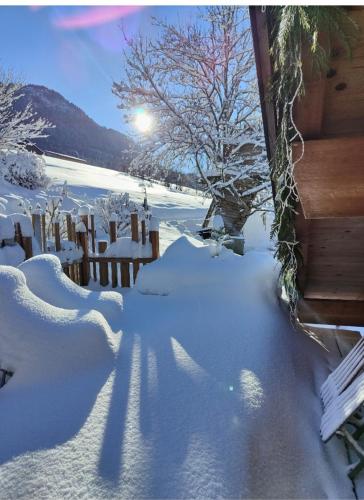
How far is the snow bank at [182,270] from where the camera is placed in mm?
3404

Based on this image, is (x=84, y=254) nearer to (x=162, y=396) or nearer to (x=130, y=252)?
(x=130, y=252)

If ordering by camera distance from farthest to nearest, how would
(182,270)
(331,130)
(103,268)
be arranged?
(103,268) < (182,270) < (331,130)

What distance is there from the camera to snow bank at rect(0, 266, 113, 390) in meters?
2.08

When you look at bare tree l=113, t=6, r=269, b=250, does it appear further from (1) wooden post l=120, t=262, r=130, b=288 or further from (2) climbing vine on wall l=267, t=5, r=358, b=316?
(2) climbing vine on wall l=267, t=5, r=358, b=316

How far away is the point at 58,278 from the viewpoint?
112 inches

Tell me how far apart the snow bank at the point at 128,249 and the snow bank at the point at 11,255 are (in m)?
1.25

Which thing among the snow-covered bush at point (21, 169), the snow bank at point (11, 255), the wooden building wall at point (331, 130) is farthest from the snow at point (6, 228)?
the snow-covered bush at point (21, 169)

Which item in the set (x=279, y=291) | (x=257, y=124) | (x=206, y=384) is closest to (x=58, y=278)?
(x=206, y=384)

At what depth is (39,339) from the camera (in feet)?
6.92

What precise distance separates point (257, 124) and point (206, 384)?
5209mm

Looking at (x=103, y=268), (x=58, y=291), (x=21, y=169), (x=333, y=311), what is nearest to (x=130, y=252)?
(x=103, y=268)

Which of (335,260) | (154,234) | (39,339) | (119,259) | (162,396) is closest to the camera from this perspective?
(162,396)

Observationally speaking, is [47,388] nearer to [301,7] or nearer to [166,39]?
[301,7]

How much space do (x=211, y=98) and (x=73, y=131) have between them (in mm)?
55238
